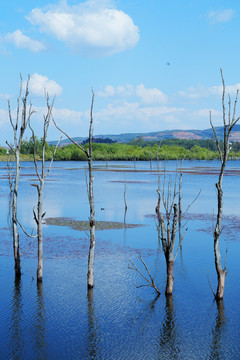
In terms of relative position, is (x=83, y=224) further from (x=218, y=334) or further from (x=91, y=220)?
(x=218, y=334)

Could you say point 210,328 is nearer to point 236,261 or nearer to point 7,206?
point 236,261

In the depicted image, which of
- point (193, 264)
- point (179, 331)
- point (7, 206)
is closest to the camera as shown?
point (179, 331)

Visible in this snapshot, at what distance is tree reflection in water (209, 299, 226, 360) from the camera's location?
40.0ft

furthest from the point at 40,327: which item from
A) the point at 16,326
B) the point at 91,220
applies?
the point at 91,220

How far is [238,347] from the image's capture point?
1255 cm

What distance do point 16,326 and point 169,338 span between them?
5.29m

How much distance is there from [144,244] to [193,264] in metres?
4.86

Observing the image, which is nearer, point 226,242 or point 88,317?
point 88,317

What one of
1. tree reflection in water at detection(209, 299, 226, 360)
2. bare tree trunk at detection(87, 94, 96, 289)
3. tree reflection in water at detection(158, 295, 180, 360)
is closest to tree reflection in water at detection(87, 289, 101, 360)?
bare tree trunk at detection(87, 94, 96, 289)

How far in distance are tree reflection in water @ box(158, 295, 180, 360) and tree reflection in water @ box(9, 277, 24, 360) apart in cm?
438

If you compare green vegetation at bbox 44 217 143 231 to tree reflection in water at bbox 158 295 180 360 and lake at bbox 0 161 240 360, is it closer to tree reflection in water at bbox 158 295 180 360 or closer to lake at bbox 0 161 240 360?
lake at bbox 0 161 240 360

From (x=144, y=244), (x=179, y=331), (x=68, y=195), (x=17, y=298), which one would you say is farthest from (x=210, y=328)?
(x=68, y=195)

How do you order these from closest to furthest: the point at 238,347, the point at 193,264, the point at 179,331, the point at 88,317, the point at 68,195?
the point at 238,347
the point at 179,331
the point at 88,317
the point at 193,264
the point at 68,195

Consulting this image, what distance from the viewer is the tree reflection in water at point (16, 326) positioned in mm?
12117
